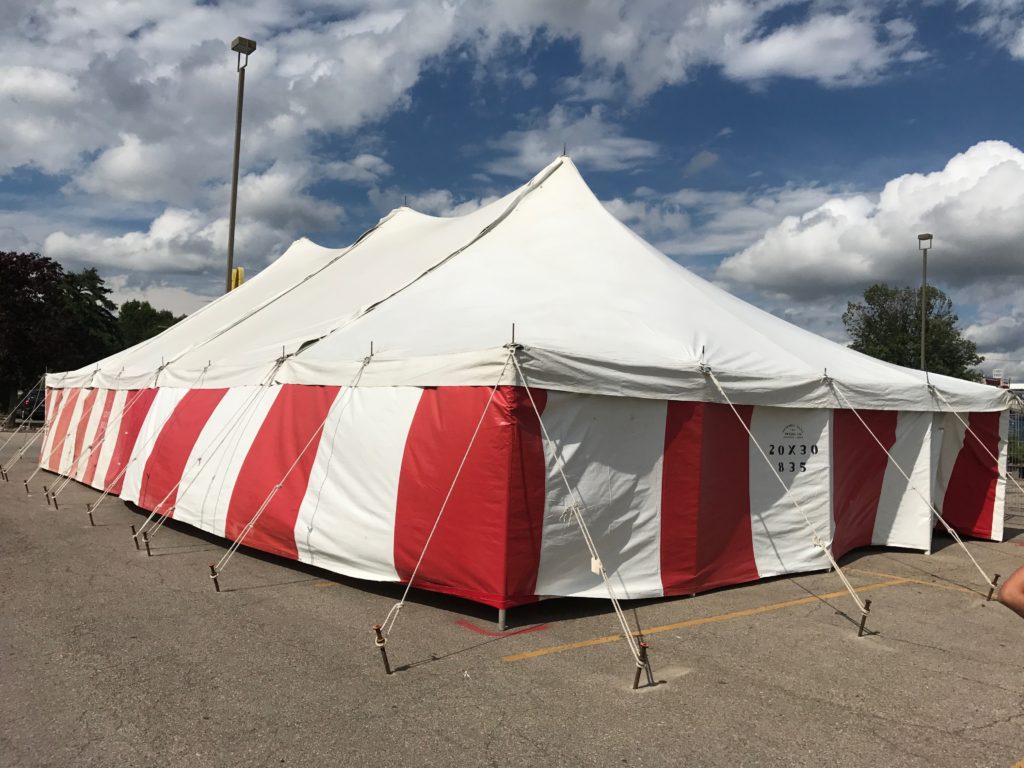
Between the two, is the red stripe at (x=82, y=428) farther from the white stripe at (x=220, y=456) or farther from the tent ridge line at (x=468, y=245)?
the tent ridge line at (x=468, y=245)

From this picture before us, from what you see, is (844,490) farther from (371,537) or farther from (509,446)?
(371,537)

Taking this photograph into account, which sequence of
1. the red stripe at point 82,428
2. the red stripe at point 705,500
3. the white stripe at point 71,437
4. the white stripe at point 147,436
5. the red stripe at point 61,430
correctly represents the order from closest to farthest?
the red stripe at point 705,500, the white stripe at point 147,436, the red stripe at point 82,428, the white stripe at point 71,437, the red stripe at point 61,430

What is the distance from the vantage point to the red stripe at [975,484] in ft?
29.5

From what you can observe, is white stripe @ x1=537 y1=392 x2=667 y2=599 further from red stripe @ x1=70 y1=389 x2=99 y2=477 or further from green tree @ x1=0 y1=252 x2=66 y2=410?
green tree @ x1=0 y1=252 x2=66 y2=410

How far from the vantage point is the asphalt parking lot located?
3305 millimetres

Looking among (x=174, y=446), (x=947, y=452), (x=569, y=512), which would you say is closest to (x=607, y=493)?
(x=569, y=512)

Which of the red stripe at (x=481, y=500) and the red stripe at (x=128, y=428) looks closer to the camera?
the red stripe at (x=481, y=500)

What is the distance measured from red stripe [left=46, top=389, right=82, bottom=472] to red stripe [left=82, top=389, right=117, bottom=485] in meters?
1.57

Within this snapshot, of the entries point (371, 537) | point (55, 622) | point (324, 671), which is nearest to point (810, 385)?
point (371, 537)

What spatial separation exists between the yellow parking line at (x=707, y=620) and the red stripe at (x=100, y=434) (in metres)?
8.86

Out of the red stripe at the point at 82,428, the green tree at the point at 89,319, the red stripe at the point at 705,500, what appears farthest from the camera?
the green tree at the point at 89,319

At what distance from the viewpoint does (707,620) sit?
17.4 feet

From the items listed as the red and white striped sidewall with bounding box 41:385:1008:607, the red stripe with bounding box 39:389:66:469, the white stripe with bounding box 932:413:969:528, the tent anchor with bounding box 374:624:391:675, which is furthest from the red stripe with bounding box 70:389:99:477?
the white stripe with bounding box 932:413:969:528

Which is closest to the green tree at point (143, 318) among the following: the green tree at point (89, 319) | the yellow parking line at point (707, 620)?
the green tree at point (89, 319)
